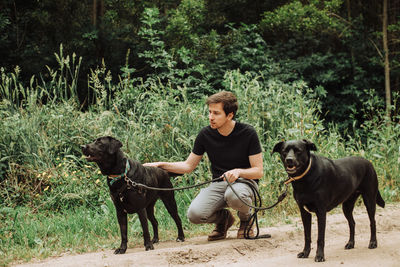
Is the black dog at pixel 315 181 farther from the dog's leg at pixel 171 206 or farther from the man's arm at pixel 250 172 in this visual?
the dog's leg at pixel 171 206

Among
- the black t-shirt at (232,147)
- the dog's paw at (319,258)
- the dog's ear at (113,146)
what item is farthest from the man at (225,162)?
the dog's paw at (319,258)

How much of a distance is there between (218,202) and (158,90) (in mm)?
3200

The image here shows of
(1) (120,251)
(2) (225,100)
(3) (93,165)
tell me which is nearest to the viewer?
(1) (120,251)

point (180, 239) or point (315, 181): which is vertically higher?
point (315, 181)

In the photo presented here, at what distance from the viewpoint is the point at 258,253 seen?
13.8 ft

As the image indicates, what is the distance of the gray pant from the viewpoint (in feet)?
14.9

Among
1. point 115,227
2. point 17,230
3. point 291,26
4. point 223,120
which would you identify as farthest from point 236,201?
point 291,26

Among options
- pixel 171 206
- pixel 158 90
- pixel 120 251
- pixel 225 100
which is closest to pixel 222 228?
pixel 171 206

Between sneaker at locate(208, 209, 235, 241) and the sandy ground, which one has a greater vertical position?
sneaker at locate(208, 209, 235, 241)

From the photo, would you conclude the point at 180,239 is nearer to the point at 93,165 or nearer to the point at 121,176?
the point at 121,176

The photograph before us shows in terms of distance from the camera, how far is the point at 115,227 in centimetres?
520

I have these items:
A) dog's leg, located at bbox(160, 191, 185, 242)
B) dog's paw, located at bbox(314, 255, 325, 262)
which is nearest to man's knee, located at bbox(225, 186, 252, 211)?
dog's leg, located at bbox(160, 191, 185, 242)

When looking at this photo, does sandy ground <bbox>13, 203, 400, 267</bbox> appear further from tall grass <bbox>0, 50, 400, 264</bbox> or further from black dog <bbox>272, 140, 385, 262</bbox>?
tall grass <bbox>0, 50, 400, 264</bbox>

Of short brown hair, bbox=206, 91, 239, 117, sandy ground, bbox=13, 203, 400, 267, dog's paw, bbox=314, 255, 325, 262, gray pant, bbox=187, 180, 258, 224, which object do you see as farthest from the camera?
gray pant, bbox=187, 180, 258, 224
